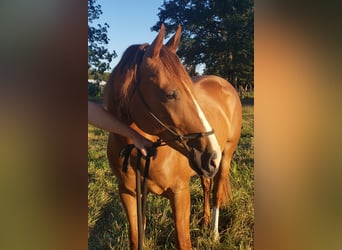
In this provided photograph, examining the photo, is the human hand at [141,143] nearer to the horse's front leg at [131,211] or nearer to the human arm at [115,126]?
the human arm at [115,126]

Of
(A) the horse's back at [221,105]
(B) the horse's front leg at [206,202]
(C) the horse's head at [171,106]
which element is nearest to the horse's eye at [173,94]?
(C) the horse's head at [171,106]

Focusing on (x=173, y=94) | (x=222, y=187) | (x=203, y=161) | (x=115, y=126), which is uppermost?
(x=173, y=94)

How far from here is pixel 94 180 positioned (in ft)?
4.19

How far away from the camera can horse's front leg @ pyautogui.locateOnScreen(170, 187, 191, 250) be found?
3.98 feet

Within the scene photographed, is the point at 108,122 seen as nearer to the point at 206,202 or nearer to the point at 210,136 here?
the point at 210,136

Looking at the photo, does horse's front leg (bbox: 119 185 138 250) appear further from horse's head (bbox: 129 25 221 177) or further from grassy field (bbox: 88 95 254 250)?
horse's head (bbox: 129 25 221 177)

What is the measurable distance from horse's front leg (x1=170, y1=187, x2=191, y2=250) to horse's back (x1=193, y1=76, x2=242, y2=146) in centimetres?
25

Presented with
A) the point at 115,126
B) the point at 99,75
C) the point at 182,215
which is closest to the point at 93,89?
the point at 99,75

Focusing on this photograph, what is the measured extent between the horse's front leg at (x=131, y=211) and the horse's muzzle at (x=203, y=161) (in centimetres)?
28

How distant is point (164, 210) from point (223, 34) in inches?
29.3

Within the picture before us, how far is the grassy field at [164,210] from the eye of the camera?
1.26 meters

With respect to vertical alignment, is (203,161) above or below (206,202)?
above

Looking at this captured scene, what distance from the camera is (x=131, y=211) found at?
1243 mm
